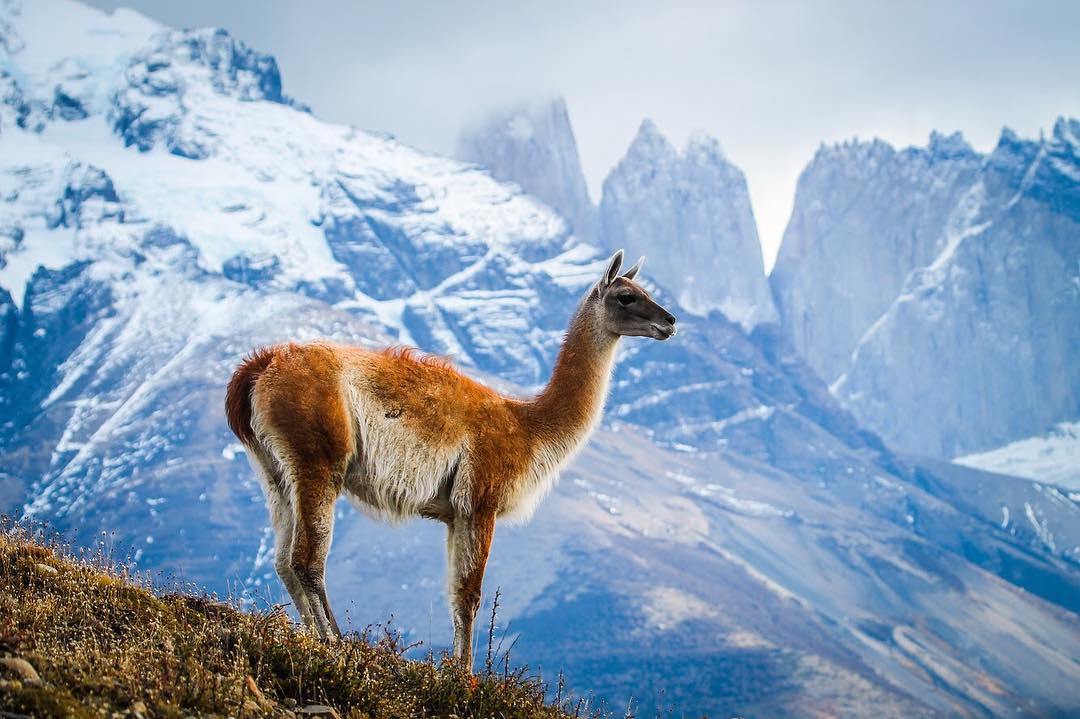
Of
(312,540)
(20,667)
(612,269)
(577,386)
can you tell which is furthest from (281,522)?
(612,269)

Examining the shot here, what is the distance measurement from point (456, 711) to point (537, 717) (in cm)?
68

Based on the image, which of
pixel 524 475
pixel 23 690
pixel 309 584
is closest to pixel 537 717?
pixel 309 584

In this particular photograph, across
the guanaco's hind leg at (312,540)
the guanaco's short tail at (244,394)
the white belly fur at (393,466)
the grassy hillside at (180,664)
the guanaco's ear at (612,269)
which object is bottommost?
the grassy hillside at (180,664)

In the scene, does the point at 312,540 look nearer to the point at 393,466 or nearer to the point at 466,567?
the point at 393,466

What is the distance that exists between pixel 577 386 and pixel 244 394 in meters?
3.74

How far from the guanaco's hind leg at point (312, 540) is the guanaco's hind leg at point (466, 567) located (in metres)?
1.17

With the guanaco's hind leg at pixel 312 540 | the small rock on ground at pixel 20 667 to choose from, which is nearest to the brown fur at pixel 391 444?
the guanaco's hind leg at pixel 312 540

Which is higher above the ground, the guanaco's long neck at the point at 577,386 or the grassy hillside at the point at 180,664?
Result: the guanaco's long neck at the point at 577,386

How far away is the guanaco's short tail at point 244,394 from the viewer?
9391 mm

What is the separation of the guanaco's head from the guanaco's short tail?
13.7 ft

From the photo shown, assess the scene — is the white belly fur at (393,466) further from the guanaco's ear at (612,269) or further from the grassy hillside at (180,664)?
the guanaco's ear at (612,269)

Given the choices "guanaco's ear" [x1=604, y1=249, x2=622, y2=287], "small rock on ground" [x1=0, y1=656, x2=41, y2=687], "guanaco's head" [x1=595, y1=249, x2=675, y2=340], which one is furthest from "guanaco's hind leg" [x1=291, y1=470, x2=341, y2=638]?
"guanaco's ear" [x1=604, y1=249, x2=622, y2=287]

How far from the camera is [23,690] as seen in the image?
18.7 ft

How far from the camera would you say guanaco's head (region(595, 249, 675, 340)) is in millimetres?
12016
